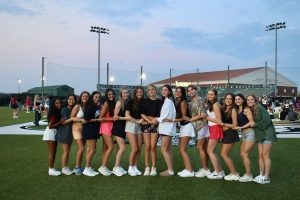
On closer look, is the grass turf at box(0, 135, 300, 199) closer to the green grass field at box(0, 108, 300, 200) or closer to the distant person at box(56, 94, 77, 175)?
the green grass field at box(0, 108, 300, 200)

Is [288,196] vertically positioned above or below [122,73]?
below

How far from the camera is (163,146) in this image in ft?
22.7

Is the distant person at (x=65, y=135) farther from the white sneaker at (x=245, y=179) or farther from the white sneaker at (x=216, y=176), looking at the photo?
the white sneaker at (x=245, y=179)

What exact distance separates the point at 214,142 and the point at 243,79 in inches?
1890

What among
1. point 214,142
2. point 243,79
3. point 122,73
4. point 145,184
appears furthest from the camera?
point 243,79

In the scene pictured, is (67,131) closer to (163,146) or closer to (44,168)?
(44,168)

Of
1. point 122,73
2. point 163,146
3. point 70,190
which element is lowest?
point 70,190

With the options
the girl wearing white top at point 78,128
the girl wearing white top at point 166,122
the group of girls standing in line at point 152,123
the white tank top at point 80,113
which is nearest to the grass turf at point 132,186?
the girl wearing white top at point 78,128

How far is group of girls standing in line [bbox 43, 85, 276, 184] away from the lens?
661cm

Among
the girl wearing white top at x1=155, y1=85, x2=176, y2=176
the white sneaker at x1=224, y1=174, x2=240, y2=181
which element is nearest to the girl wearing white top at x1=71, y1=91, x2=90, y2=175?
the girl wearing white top at x1=155, y1=85, x2=176, y2=176

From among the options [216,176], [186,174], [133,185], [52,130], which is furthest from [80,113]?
[216,176]

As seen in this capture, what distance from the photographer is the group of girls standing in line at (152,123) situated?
6.61 meters

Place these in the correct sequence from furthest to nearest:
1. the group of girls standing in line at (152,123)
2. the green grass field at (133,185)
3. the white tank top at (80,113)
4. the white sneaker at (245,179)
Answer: the white tank top at (80,113) → the group of girls standing in line at (152,123) → the white sneaker at (245,179) → the green grass field at (133,185)

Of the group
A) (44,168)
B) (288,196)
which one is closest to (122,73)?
(44,168)
